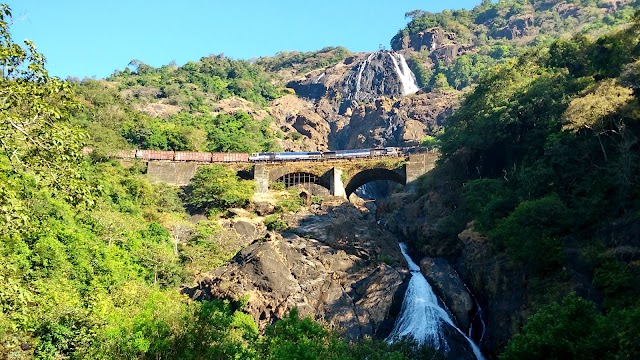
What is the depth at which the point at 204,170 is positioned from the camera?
50.8m

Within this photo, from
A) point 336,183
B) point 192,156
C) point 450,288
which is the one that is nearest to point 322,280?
point 450,288

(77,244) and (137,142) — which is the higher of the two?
(137,142)

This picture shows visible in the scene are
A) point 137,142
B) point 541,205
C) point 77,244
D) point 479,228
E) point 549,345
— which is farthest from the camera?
point 137,142

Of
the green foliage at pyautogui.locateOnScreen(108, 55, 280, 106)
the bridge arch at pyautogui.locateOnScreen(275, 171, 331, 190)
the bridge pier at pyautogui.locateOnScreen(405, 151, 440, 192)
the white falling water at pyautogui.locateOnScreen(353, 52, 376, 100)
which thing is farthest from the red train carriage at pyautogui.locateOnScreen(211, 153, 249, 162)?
the white falling water at pyautogui.locateOnScreen(353, 52, 376, 100)

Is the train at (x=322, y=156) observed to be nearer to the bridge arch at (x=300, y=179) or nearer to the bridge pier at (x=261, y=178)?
the bridge arch at (x=300, y=179)

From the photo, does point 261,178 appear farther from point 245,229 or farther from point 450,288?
point 450,288

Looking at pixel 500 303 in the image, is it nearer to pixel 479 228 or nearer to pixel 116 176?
pixel 479 228

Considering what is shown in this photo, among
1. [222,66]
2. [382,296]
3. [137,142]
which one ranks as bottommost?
[382,296]

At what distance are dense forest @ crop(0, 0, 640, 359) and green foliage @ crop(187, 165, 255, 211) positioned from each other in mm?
151

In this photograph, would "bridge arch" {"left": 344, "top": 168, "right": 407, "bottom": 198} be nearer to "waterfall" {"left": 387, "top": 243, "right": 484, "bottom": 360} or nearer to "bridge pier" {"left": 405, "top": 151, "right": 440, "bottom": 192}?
"bridge pier" {"left": 405, "top": 151, "right": 440, "bottom": 192}

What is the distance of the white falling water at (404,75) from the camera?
113062 mm

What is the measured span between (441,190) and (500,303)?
16869mm

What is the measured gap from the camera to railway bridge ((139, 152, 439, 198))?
53.8m

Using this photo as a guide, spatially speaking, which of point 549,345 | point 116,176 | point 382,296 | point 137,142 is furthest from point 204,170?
point 549,345
